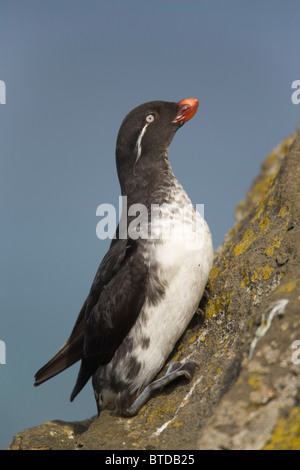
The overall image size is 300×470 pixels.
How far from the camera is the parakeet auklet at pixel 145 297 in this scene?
444 centimetres

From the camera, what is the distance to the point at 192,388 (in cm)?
405

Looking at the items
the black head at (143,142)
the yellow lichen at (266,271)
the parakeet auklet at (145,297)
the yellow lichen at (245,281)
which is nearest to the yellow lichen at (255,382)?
the parakeet auklet at (145,297)

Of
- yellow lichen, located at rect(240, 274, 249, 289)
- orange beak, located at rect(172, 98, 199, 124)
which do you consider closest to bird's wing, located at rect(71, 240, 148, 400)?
yellow lichen, located at rect(240, 274, 249, 289)

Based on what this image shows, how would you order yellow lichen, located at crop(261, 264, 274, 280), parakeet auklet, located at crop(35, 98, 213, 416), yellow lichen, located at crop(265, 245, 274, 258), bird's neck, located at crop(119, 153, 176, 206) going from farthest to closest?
1. bird's neck, located at crop(119, 153, 176, 206)
2. parakeet auklet, located at crop(35, 98, 213, 416)
3. yellow lichen, located at crop(265, 245, 274, 258)
4. yellow lichen, located at crop(261, 264, 274, 280)

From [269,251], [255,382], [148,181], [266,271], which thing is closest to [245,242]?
[269,251]

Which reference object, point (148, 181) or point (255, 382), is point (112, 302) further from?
point (255, 382)

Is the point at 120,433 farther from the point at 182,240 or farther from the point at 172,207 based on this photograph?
the point at 172,207

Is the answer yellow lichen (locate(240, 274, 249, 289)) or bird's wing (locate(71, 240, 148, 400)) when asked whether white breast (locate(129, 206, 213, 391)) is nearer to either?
bird's wing (locate(71, 240, 148, 400))

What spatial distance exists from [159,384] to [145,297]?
720mm

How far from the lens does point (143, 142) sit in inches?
206

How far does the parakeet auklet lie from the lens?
4.44 m

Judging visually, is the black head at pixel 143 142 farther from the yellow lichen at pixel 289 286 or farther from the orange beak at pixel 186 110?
the yellow lichen at pixel 289 286

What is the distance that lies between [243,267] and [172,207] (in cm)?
82
